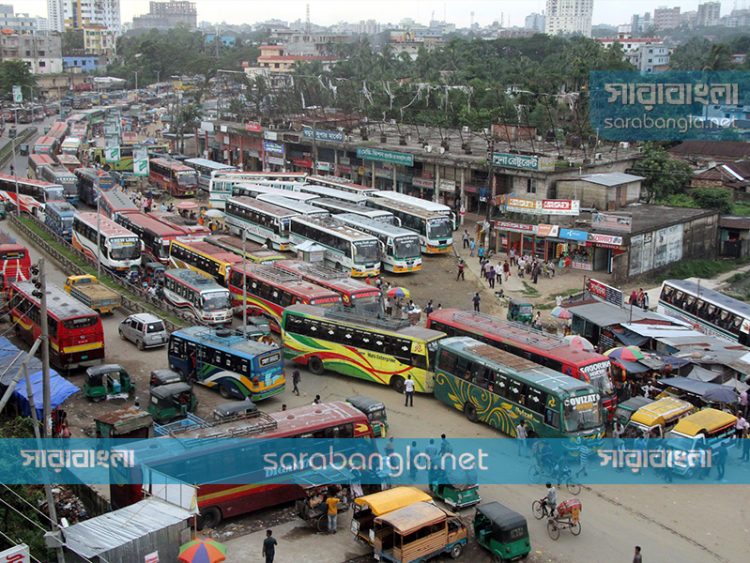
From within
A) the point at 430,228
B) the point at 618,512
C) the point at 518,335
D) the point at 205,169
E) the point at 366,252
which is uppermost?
the point at 205,169

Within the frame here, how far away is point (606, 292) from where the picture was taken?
3064 centimetres

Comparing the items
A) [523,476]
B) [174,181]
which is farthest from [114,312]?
[174,181]

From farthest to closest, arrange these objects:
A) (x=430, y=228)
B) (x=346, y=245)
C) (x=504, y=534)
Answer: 1. (x=430, y=228)
2. (x=346, y=245)
3. (x=504, y=534)

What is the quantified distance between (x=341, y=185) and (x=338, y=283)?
870 inches

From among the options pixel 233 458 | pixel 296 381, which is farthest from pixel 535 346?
pixel 233 458

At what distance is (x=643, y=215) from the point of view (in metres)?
41.0

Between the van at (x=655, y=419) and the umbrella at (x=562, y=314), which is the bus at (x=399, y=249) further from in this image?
the van at (x=655, y=419)

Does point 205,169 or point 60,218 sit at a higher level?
point 205,169

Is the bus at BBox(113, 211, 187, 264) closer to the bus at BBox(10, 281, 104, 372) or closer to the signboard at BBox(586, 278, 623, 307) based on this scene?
the bus at BBox(10, 281, 104, 372)

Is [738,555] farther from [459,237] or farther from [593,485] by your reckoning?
[459,237]

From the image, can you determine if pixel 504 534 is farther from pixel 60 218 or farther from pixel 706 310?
pixel 60 218

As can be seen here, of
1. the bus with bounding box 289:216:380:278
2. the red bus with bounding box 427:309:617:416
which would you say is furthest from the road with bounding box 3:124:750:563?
the bus with bounding box 289:216:380:278

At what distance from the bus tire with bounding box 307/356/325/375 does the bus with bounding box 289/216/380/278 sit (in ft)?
31.9

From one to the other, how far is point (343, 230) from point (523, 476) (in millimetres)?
19465
